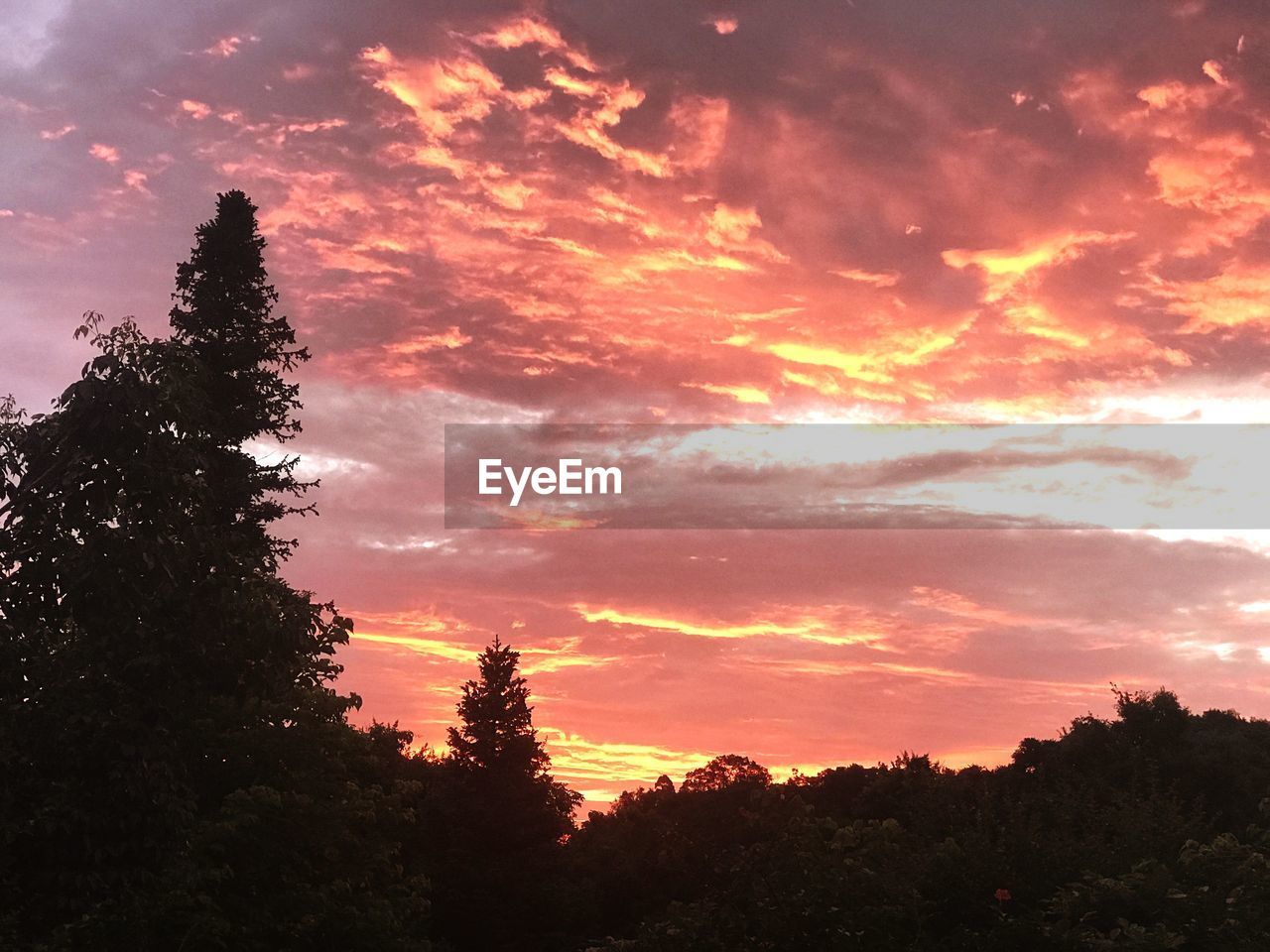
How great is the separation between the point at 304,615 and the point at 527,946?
41.0 metres

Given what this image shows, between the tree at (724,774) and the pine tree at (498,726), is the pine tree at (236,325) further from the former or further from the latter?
the tree at (724,774)

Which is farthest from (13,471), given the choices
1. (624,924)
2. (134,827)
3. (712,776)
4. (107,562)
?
(712,776)

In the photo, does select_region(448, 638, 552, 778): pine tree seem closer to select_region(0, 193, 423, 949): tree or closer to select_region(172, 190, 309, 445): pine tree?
select_region(172, 190, 309, 445): pine tree

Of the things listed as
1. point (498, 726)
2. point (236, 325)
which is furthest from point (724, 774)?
point (236, 325)

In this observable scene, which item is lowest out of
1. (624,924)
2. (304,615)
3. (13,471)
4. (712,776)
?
(624,924)

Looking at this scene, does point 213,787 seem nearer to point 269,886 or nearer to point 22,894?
point 269,886

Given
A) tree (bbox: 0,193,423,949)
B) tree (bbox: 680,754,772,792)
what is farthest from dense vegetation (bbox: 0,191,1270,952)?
tree (bbox: 680,754,772,792)

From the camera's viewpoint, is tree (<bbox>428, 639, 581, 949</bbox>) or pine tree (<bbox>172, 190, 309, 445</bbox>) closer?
pine tree (<bbox>172, 190, 309, 445</bbox>)

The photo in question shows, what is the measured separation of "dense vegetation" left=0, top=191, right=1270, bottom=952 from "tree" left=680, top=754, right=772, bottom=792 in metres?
40.5

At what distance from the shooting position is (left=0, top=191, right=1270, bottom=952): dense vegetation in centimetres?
975

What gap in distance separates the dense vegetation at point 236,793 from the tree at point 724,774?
1595 inches

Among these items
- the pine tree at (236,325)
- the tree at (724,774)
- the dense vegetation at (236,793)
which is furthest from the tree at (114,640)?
the tree at (724,774)

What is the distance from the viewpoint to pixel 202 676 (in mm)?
10812

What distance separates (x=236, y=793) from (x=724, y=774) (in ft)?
200
